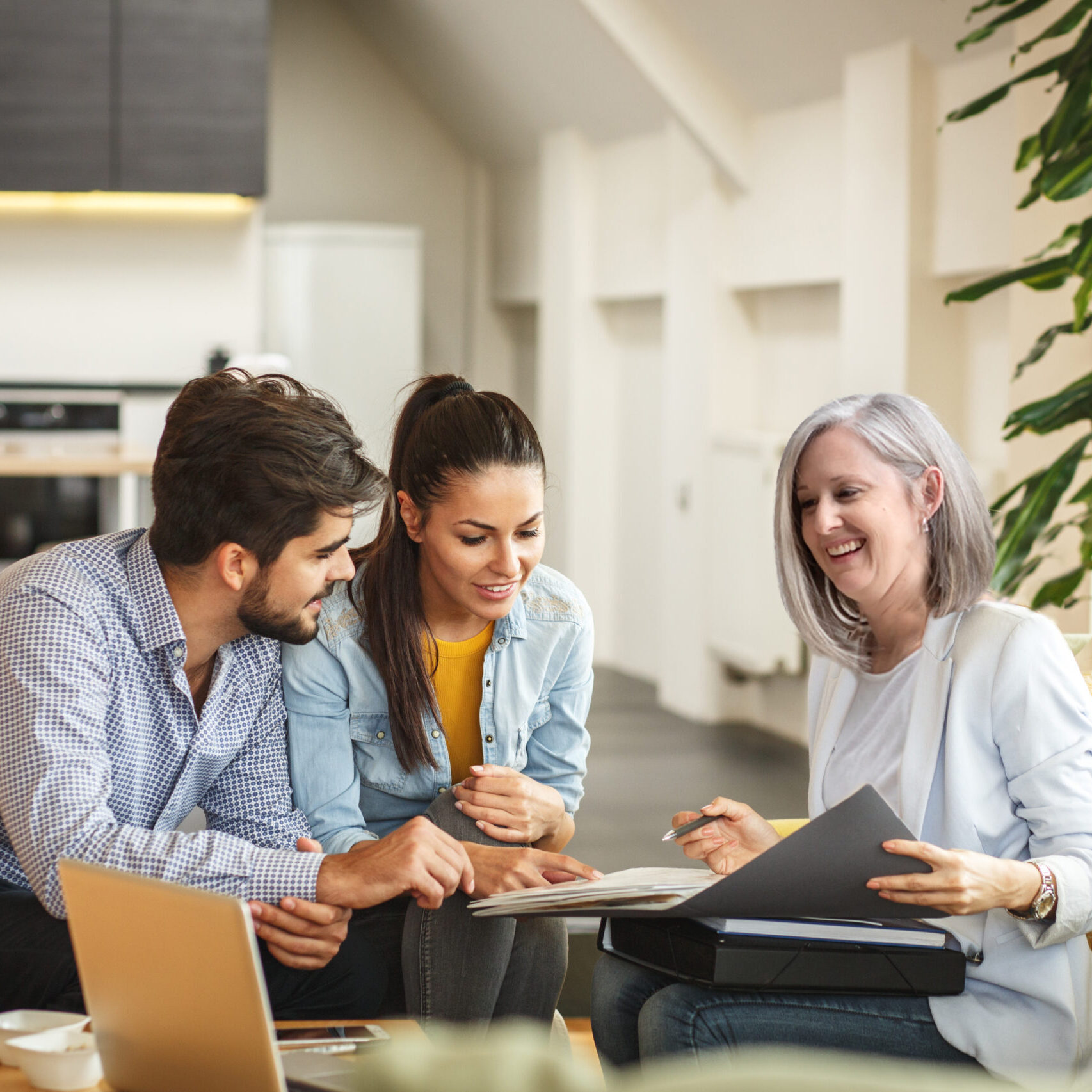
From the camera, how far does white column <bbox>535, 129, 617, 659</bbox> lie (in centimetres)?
672

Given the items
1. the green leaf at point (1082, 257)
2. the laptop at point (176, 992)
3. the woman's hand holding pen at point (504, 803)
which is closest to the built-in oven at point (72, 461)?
the woman's hand holding pen at point (504, 803)

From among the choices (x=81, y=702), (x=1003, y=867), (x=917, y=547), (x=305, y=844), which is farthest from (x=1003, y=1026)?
(x=81, y=702)

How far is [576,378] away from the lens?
6.73 meters

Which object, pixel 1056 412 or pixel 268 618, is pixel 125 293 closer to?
pixel 1056 412

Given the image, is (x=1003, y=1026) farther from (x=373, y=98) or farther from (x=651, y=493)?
(x=373, y=98)

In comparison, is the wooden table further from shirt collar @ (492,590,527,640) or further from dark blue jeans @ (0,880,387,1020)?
shirt collar @ (492,590,527,640)

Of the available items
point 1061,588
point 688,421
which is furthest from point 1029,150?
point 688,421

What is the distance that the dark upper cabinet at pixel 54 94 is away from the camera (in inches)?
221

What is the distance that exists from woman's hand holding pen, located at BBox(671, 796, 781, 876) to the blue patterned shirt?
447mm

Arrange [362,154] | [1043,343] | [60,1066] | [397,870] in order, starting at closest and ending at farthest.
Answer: [60,1066] → [397,870] → [1043,343] → [362,154]

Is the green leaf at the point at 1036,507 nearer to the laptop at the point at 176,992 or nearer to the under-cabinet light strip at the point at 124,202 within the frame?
the laptop at the point at 176,992

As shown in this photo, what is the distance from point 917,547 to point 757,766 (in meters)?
3.17

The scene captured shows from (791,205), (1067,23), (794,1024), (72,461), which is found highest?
(791,205)

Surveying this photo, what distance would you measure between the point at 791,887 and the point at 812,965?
0.16m
